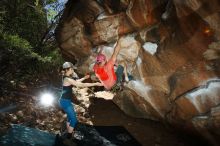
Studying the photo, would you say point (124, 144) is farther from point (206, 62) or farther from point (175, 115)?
point (206, 62)

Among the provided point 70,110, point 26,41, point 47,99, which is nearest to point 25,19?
point 26,41

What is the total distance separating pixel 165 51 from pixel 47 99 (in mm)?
6534

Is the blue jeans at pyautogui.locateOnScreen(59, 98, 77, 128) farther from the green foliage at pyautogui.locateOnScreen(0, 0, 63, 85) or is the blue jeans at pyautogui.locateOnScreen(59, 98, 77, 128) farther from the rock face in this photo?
the green foliage at pyautogui.locateOnScreen(0, 0, 63, 85)

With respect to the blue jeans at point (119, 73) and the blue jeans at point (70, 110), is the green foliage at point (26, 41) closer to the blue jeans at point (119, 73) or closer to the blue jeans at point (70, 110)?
the blue jeans at point (119, 73)

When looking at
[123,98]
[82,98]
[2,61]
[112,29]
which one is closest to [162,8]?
[112,29]

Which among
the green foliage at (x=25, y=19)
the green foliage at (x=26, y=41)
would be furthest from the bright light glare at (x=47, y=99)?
the green foliage at (x=25, y=19)

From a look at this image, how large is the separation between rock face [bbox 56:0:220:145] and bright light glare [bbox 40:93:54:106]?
3048 millimetres

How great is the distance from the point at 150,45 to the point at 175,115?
2.70m

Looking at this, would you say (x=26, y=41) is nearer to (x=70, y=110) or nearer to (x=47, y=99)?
(x=47, y=99)

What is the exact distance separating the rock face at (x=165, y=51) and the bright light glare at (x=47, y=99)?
3.05 metres

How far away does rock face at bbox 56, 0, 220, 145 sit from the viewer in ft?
27.2

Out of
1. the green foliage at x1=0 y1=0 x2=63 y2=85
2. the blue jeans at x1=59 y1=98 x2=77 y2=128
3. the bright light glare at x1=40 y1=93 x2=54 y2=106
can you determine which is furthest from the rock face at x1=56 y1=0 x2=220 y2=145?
the blue jeans at x1=59 y1=98 x2=77 y2=128

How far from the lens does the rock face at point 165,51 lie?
8281 mm

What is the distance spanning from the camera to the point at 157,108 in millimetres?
10742
